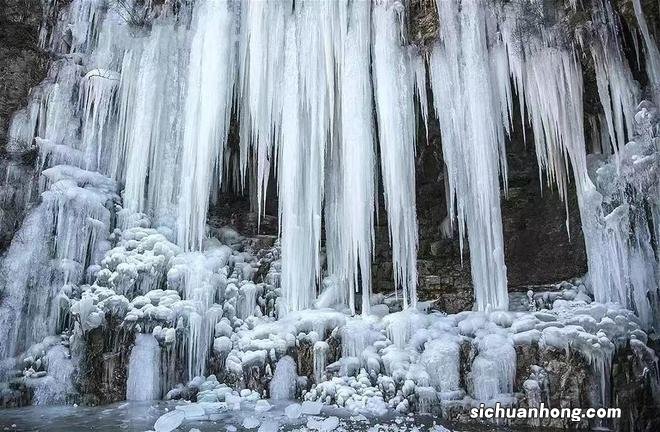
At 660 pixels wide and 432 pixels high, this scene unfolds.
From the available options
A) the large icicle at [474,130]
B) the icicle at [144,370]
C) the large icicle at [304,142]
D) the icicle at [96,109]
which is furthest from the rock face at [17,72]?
the large icicle at [474,130]

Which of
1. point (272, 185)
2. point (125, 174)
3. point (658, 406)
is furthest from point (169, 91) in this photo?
point (658, 406)

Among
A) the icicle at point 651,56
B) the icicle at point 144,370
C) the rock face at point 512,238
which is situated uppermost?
the icicle at point 651,56

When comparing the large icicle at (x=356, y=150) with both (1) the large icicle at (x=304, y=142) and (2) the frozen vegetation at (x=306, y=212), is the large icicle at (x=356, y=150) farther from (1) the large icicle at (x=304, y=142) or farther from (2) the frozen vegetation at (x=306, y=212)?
(1) the large icicle at (x=304, y=142)

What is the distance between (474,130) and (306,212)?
9.14ft

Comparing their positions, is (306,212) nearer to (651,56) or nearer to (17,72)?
(651,56)

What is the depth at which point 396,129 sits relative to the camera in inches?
314

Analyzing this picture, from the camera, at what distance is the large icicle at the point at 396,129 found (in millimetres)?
7750

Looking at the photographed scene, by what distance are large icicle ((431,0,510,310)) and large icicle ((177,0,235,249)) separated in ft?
11.5

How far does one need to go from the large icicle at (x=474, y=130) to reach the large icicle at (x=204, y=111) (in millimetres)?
3515

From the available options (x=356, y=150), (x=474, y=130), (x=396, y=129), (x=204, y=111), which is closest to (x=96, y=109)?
(x=204, y=111)

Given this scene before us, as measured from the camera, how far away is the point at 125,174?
9.30m

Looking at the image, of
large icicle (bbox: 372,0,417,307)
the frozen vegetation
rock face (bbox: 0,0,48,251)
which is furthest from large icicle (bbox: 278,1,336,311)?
rock face (bbox: 0,0,48,251)

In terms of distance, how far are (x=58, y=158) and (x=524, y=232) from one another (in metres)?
8.59

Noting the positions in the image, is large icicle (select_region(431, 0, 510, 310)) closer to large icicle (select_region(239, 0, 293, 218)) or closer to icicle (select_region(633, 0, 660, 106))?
icicle (select_region(633, 0, 660, 106))
